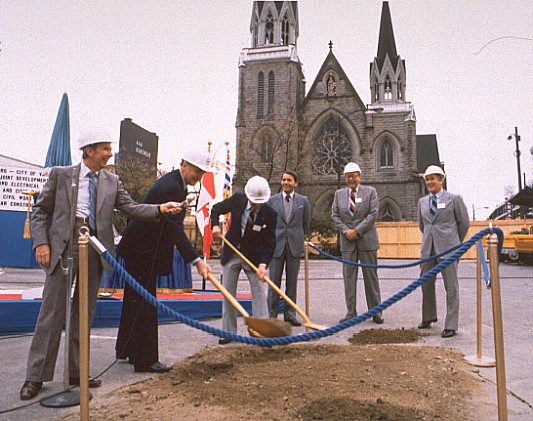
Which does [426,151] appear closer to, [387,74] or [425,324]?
[387,74]

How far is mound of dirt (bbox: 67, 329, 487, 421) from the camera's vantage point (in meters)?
2.80

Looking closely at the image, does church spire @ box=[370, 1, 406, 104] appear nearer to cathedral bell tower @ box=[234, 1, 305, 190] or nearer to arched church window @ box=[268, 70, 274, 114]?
cathedral bell tower @ box=[234, 1, 305, 190]

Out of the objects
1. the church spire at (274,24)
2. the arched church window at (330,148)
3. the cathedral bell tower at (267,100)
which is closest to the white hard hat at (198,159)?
the cathedral bell tower at (267,100)

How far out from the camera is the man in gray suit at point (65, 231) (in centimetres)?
338

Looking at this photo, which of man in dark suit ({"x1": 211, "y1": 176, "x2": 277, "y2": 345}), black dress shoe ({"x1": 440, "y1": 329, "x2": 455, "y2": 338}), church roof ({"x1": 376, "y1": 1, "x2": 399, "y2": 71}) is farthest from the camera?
church roof ({"x1": 376, "y1": 1, "x2": 399, "y2": 71})

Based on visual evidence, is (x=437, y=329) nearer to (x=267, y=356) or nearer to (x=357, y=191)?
(x=357, y=191)

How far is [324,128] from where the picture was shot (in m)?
45.9

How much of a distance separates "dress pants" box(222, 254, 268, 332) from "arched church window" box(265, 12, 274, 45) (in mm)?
46108

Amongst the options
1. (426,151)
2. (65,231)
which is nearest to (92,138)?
(65,231)

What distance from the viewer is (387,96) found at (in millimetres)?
50375

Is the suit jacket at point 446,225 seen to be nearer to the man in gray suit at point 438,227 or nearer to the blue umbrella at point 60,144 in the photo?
the man in gray suit at point 438,227

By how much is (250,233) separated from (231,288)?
63 centimetres

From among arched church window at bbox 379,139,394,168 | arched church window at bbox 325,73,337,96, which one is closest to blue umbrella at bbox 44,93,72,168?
arched church window at bbox 379,139,394,168

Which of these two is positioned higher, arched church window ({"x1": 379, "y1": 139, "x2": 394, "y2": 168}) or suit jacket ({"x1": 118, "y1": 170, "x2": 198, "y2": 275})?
arched church window ({"x1": 379, "y1": 139, "x2": 394, "y2": 168})
